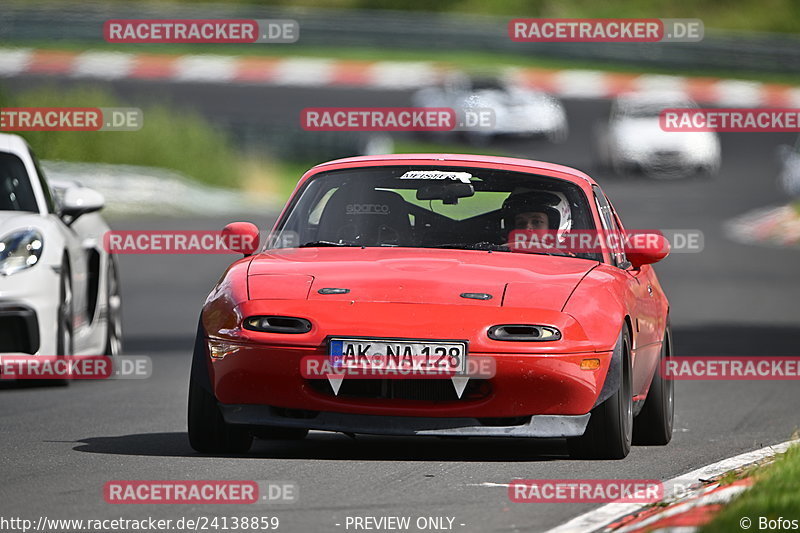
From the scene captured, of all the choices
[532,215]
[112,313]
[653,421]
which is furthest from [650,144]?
[532,215]

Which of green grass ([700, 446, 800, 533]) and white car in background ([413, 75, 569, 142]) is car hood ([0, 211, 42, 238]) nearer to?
green grass ([700, 446, 800, 533])

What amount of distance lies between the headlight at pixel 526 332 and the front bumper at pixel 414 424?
332 millimetres

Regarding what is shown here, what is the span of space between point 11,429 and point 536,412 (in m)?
2.91

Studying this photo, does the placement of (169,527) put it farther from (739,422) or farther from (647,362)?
(739,422)

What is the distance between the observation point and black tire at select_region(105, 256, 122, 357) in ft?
41.6

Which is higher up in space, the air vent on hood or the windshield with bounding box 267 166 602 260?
the windshield with bounding box 267 166 602 260

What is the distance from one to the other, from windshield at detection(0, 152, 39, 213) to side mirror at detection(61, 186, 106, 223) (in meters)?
0.19

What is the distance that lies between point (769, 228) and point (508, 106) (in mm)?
12562

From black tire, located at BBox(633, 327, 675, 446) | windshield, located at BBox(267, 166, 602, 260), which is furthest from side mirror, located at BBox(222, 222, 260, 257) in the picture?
black tire, located at BBox(633, 327, 675, 446)

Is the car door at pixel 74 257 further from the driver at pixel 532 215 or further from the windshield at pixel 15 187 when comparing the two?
the driver at pixel 532 215

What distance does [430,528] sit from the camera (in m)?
6.13

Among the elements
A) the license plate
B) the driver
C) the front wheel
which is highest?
the driver

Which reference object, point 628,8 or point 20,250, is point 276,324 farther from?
point 628,8

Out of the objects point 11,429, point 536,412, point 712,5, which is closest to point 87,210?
point 11,429
